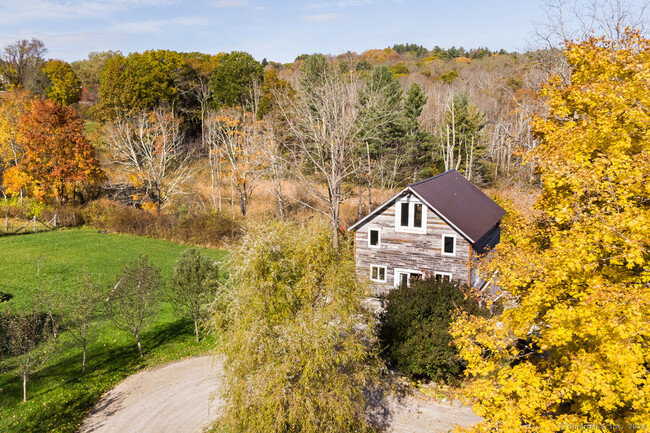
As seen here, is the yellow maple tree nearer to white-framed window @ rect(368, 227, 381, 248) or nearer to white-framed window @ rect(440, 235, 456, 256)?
white-framed window @ rect(440, 235, 456, 256)

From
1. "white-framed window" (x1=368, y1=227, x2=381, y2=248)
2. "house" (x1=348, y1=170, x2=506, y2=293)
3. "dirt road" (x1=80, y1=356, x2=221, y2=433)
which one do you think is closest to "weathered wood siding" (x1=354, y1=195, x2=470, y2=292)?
"house" (x1=348, y1=170, x2=506, y2=293)

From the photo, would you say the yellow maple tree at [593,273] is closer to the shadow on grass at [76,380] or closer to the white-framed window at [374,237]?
the white-framed window at [374,237]

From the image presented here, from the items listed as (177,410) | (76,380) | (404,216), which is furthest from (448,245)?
(76,380)

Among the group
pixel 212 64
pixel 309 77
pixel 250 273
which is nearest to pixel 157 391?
pixel 250 273

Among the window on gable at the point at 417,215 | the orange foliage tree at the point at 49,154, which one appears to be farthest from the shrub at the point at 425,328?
the orange foliage tree at the point at 49,154

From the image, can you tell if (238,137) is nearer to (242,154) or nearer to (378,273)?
(242,154)

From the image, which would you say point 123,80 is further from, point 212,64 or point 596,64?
point 596,64
